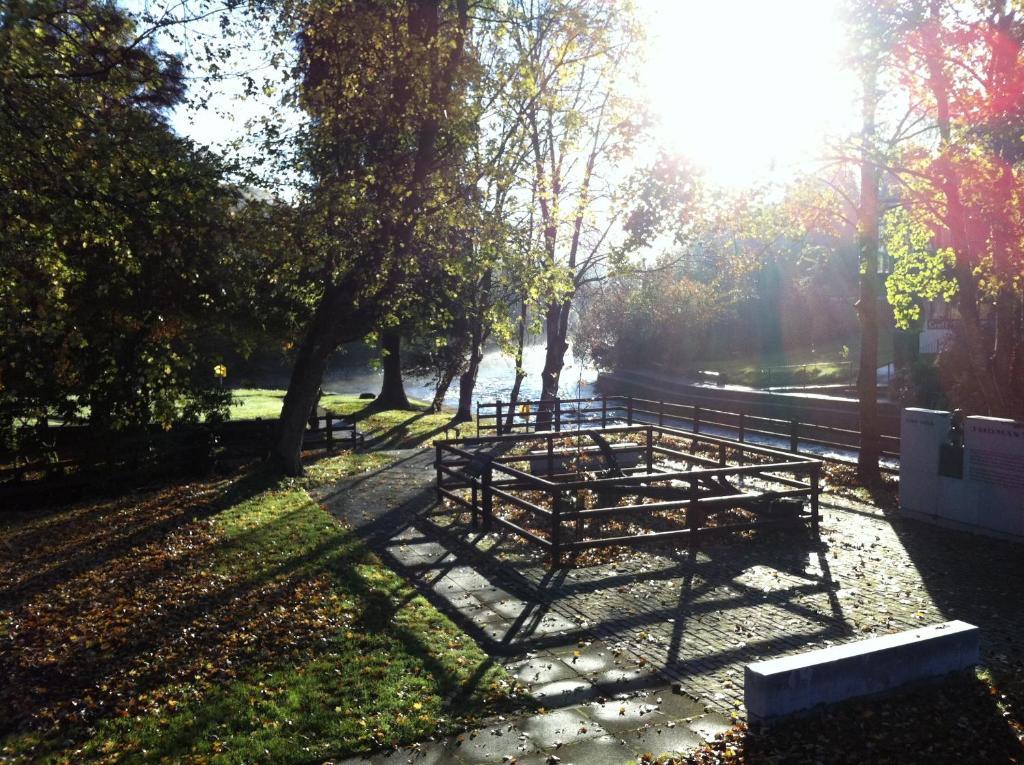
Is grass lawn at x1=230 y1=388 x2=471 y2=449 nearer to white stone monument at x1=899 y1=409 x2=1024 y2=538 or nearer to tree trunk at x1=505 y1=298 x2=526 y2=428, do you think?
tree trunk at x1=505 y1=298 x2=526 y2=428

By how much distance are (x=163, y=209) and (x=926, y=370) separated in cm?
2894

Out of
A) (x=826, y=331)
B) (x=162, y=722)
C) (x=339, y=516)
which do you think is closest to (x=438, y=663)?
(x=162, y=722)

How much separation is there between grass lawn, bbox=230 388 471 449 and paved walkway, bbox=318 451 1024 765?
1413 centimetres

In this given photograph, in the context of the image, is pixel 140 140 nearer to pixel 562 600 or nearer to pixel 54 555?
pixel 54 555

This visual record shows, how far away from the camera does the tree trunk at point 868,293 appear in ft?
55.9

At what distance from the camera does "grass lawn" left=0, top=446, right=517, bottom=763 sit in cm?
615

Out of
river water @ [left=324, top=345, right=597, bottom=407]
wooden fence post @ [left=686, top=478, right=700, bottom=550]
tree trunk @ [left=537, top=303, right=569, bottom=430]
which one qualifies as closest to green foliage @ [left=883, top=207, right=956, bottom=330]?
wooden fence post @ [left=686, top=478, right=700, bottom=550]

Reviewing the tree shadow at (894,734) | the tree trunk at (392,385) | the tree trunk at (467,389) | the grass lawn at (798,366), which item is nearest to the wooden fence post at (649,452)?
the tree shadow at (894,734)

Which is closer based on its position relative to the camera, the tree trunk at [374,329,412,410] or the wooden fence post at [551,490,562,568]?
the wooden fence post at [551,490,562,568]

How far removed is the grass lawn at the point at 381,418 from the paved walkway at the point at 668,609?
14.1 m

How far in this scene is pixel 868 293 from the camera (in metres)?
18.0

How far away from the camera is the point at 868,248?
57.0 ft

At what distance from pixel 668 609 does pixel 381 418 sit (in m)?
26.4

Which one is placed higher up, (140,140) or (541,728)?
(140,140)
